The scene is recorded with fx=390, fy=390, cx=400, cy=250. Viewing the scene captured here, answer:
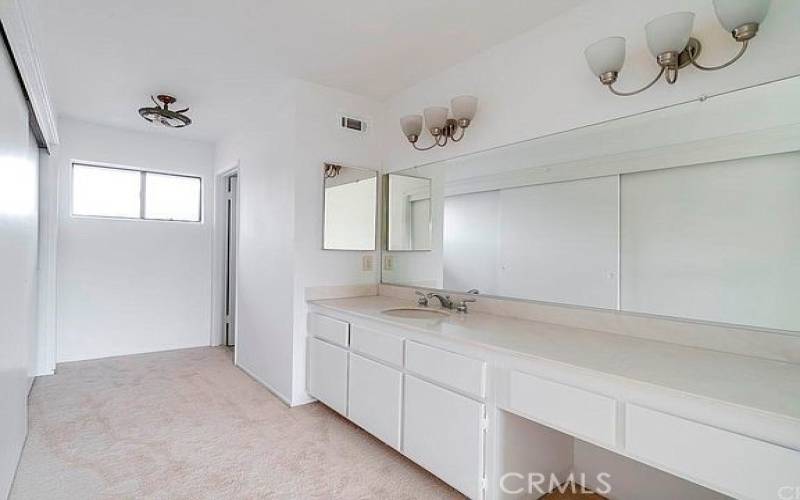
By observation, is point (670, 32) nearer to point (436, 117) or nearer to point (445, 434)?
point (436, 117)

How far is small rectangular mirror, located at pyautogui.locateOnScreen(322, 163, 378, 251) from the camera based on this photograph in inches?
119

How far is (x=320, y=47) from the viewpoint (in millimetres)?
2420

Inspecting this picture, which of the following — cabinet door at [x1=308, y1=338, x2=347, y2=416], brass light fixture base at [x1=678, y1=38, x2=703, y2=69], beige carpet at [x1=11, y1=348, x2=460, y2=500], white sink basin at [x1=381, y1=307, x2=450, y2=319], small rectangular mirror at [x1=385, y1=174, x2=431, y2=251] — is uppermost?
brass light fixture base at [x1=678, y1=38, x2=703, y2=69]

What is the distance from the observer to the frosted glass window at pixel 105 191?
4.05 m

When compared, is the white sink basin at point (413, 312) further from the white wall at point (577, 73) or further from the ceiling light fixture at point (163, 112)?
the ceiling light fixture at point (163, 112)

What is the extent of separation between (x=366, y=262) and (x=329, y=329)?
0.77 metres

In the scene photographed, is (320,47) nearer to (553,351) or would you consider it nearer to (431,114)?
(431,114)

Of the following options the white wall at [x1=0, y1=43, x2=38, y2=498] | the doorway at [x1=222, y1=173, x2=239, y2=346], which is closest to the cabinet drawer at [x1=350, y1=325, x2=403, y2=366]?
the white wall at [x1=0, y1=43, x2=38, y2=498]

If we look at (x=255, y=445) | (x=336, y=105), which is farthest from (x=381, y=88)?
(x=255, y=445)

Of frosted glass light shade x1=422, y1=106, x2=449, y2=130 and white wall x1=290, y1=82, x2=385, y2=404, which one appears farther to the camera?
white wall x1=290, y1=82, x2=385, y2=404

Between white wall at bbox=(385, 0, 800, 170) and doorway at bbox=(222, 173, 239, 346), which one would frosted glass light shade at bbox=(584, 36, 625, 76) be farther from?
doorway at bbox=(222, 173, 239, 346)

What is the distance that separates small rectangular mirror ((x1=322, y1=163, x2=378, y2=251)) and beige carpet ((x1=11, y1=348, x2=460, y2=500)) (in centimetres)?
128

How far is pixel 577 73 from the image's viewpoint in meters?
1.98

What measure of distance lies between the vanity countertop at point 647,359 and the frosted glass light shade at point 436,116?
1.29 metres
